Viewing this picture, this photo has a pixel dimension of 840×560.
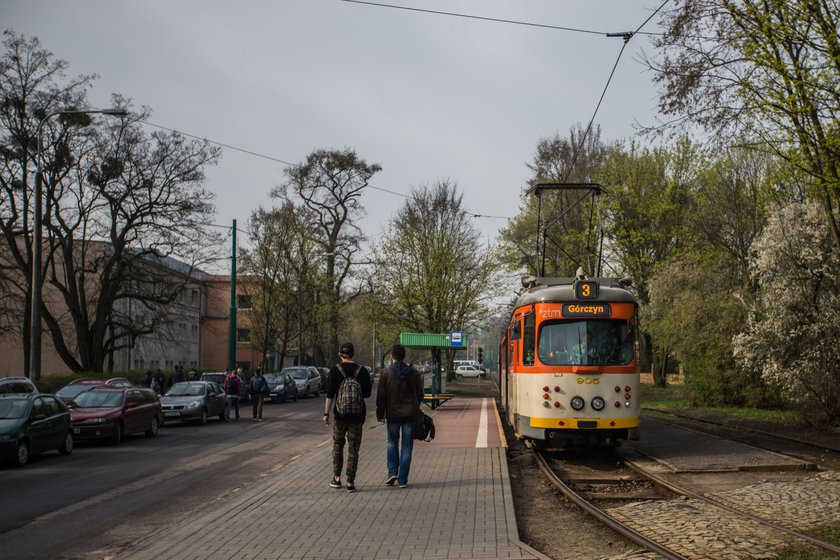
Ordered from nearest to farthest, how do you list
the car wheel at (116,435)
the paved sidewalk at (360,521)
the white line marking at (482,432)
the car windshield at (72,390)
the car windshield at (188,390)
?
the paved sidewalk at (360,521) < the white line marking at (482,432) < the car wheel at (116,435) < the car windshield at (72,390) < the car windshield at (188,390)

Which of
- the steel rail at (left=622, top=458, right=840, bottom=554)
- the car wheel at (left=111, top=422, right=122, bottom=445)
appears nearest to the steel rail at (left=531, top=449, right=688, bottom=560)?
the steel rail at (left=622, top=458, right=840, bottom=554)

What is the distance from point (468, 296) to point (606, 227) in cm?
843

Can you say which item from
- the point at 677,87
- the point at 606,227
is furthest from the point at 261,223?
the point at 677,87

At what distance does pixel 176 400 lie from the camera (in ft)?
91.4

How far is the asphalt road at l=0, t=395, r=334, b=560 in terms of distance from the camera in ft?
30.9

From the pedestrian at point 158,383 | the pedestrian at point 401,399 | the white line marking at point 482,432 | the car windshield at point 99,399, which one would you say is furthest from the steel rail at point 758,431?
the pedestrian at point 158,383

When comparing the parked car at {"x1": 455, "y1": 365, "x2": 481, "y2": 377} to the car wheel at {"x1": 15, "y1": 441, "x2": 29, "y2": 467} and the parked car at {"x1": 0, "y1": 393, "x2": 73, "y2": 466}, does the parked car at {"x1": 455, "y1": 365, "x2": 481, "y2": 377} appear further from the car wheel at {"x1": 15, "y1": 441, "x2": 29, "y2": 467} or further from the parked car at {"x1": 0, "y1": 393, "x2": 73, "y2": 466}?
the car wheel at {"x1": 15, "y1": 441, "x2": 29, "y2": 467}

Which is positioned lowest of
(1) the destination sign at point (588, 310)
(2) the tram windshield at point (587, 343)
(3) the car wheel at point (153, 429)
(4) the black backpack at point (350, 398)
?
(3) the car wheel at point (153, 429)

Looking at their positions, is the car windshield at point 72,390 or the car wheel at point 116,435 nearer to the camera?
the car wheel at point 116,435

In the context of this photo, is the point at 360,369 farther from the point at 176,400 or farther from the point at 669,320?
the point at 669,320

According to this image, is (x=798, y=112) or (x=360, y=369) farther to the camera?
(x=798, y=112)

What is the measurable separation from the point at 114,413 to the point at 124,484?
317 inches

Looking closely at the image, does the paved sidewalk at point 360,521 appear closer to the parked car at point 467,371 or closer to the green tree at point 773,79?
the green tree at point 773,79

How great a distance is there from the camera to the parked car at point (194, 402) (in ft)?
90.1
